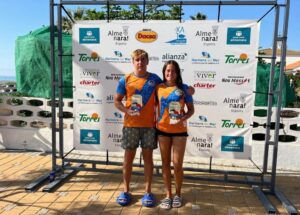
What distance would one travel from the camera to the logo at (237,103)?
4.45 meters

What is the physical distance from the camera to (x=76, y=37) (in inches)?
185

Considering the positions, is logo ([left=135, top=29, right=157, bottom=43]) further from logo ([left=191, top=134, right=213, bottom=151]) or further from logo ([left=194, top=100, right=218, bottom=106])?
logo ([left=191, top=134, right=213, bottom=151])

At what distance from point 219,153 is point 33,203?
2.65 meters

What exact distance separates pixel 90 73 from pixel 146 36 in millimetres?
1005

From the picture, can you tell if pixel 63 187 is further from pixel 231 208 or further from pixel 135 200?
pixel 231 208

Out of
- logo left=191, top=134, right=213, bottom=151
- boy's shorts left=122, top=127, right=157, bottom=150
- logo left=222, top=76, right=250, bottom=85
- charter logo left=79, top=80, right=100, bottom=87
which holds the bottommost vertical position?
logo left=191, top=134, right=213, bottom=151

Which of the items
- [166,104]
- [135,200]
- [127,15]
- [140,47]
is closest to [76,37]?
[140,47]

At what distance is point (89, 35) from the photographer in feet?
15.2

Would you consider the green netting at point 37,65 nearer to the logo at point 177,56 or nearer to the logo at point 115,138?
the logo at point 115,138

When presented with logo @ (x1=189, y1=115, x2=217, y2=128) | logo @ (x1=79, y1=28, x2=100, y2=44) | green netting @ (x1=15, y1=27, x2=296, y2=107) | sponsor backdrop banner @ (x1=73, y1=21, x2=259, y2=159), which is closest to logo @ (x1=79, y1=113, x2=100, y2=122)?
sponsor backdrop banner @ (x1=73, y1=21, x2=259, y2=159)

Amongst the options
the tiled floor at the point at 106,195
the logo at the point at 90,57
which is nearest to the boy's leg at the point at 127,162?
the tiled floor at the point at 106,195

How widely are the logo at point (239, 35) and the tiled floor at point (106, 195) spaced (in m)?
2.17

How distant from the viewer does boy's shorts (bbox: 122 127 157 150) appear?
3887 millimetres

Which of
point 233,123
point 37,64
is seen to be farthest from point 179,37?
point 37,64
